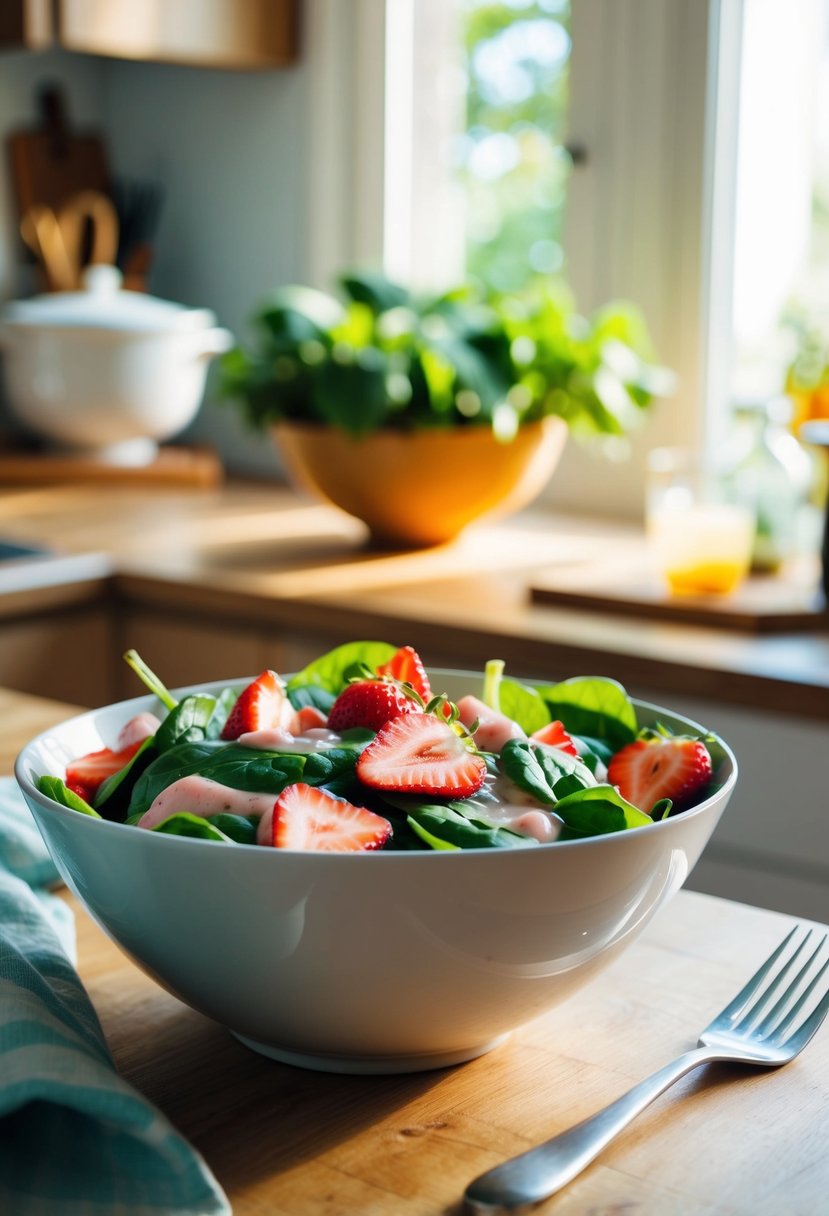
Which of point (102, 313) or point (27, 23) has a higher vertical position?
point (27, 23)

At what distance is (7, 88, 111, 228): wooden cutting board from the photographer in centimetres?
270

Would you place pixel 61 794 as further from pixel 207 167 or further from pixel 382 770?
pixel 207 167

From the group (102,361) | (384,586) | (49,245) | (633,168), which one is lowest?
(384,586)

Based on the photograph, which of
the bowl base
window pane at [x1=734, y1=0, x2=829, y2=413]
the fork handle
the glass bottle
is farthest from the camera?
window pane at [x1=734, y1=0, x2=829, y2=413]

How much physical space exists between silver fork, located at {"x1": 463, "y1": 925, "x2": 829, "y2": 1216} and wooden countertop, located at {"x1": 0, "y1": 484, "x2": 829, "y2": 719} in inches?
28.0

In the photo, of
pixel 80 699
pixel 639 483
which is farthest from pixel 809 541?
pixel 80 699

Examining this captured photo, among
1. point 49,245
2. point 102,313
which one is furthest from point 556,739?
point 49,245

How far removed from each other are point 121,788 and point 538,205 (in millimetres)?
1894

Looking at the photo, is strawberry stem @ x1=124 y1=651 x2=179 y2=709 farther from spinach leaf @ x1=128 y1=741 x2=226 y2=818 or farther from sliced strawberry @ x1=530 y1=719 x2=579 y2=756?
sliced strawberry @ x1=530 y1=719 x2=579 y2=756

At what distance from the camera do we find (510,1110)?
2.07 feet

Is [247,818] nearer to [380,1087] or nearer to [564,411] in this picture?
[380,1087]

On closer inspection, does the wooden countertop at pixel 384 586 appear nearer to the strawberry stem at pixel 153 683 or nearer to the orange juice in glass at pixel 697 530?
the orange juice in glass at pixel 697 530

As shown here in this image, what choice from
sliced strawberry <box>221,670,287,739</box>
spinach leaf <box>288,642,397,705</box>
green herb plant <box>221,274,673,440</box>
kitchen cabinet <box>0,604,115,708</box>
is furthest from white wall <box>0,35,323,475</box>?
sliced strawberry <box>221,670,287,739</box>

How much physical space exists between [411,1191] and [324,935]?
101 mm
